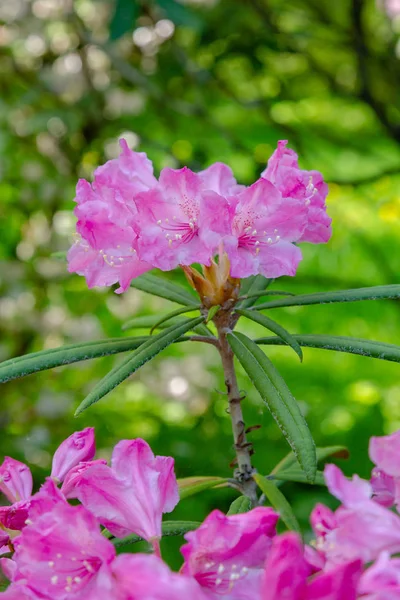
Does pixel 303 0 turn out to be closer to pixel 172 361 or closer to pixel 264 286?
pixel 172 361

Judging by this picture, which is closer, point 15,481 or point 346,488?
point 346,488

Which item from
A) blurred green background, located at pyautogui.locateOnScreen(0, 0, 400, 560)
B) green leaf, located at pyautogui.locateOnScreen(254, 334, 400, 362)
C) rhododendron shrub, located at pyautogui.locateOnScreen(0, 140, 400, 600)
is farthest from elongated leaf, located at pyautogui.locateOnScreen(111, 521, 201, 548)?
blurred green background, located at pyautogui.locateOnScreen(0, 0, 400, 560)

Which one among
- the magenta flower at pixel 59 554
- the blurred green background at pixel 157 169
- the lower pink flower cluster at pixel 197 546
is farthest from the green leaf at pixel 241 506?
the blurred green background at pixel 157 169

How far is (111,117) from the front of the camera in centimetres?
302

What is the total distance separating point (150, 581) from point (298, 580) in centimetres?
8

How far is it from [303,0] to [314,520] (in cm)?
322

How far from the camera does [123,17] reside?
1.96m

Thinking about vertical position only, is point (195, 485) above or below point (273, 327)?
below

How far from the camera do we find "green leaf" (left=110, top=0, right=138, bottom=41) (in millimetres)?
1962

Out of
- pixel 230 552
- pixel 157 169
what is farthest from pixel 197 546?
pixel 157 169

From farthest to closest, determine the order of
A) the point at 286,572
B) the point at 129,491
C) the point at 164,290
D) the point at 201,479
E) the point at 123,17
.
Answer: the point at 123,17 → the point at 164,290 → the point at 201,479 → the point at 129,491 → the point at 286,572

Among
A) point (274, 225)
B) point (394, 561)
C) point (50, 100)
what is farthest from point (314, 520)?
point (50, 100)

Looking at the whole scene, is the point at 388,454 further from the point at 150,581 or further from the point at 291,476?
the point at 291,476

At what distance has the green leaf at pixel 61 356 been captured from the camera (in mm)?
752
